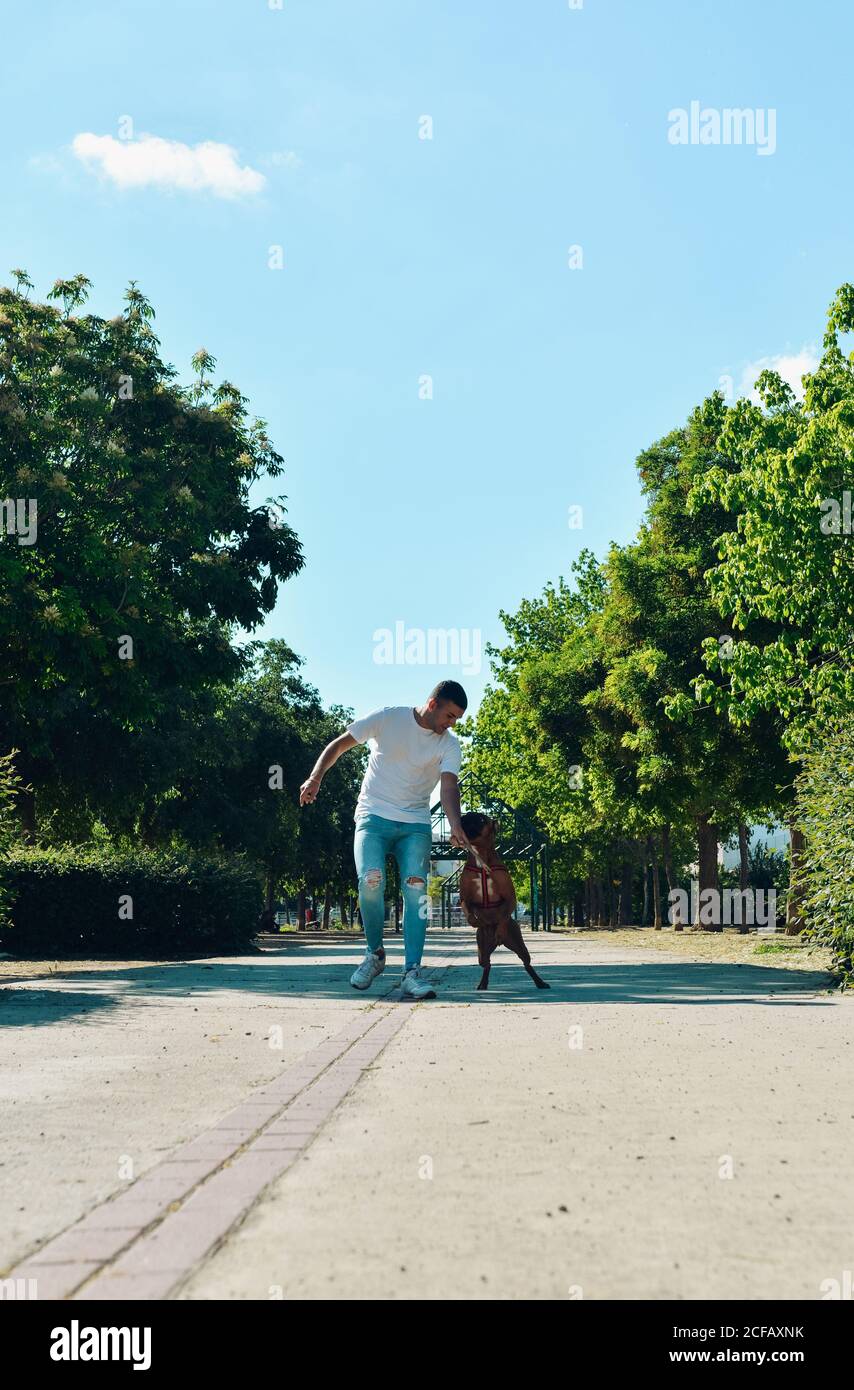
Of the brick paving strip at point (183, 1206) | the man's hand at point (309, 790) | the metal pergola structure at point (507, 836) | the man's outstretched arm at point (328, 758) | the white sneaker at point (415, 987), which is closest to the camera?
the brick paving strip at point (183, 1206)

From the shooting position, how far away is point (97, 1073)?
6.55 m

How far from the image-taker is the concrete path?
9.97ft

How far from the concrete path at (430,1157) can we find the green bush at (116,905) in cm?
1334

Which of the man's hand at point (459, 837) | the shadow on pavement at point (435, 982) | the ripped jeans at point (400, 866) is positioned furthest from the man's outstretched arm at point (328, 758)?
the shadow on pavement at point (435, 982)

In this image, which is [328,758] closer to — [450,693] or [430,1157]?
[450,693]

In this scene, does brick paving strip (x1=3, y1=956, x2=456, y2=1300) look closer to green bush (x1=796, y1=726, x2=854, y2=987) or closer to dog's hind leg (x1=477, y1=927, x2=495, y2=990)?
dog's hind leg (x1=477, y1=927, x2=495, y2=990)

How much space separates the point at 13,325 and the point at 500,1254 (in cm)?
→ 2094

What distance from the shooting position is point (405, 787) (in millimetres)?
10070

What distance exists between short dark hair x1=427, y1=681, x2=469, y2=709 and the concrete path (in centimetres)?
219

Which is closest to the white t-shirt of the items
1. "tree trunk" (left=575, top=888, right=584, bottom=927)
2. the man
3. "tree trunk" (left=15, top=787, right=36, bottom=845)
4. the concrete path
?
the man

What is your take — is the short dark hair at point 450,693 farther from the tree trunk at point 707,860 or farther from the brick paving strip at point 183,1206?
the tree trunk at point 707,860

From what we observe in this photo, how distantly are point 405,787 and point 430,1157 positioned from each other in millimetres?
5853

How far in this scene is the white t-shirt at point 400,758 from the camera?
396 inches
